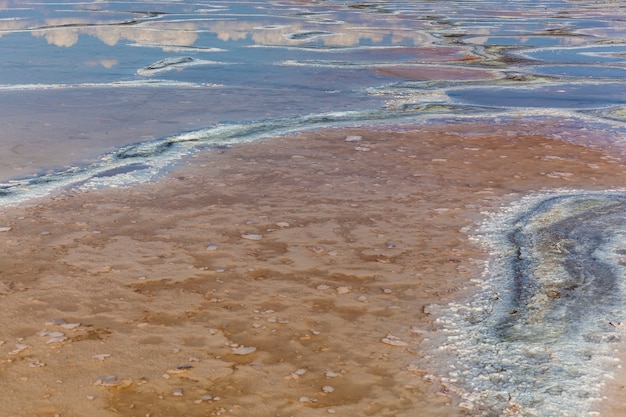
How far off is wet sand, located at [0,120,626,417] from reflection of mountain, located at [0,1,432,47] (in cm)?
1275

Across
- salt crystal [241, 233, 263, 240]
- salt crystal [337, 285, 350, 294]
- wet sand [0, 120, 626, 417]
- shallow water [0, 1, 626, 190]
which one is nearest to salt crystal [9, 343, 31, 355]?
wet sand [0, 120, 626, 417]

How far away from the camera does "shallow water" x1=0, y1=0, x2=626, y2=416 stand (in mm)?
4352

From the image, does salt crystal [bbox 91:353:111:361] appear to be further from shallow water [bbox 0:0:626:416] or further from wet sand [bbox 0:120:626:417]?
shallow water [bbox 0:0:626:416]

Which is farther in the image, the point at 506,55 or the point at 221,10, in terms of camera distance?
the point at 221,10

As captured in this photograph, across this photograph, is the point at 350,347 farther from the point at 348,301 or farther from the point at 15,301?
the point at 15,301

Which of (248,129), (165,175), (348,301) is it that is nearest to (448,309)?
(348,301)

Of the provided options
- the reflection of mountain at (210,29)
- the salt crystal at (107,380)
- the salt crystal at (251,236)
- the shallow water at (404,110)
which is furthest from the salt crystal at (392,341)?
the reflection of mountain at (210,29)

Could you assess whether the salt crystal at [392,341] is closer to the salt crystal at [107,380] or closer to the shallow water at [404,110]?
the shallow water at [404,110]

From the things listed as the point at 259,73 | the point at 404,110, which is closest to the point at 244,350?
the point at 404,110

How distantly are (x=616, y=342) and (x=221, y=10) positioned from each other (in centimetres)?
2888

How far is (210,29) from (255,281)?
19317 mm

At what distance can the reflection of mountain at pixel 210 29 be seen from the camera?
67.6ft

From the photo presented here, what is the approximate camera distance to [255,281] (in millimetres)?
5184

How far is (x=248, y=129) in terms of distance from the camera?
9.91 metres
